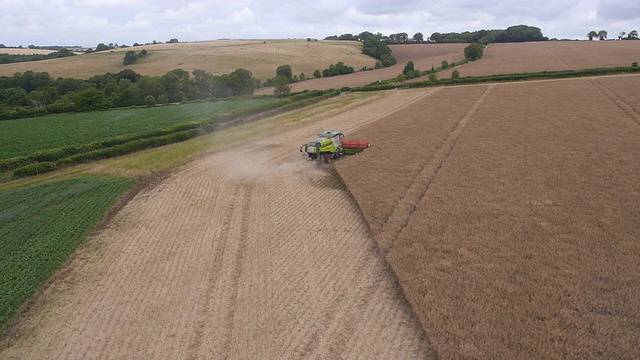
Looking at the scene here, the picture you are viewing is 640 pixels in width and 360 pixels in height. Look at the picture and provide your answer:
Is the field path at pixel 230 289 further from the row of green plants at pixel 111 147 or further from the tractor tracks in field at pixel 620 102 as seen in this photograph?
the tractor tracks in field at pixel 620 102

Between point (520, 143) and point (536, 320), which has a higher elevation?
point (520, 143)

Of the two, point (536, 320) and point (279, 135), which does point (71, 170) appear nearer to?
point (279, 135)

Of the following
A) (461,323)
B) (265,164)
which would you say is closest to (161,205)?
(265,164)

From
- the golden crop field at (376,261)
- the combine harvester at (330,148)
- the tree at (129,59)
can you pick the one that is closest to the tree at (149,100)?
the golden crop field at (376,261)

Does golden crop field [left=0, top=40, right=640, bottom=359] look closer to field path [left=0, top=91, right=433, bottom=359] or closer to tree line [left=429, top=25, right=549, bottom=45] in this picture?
field path [left=0, top=91, right=433, bottom=359]

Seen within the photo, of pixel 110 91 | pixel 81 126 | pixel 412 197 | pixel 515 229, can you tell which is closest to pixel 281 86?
pixel 81 126
